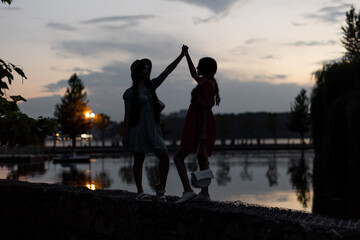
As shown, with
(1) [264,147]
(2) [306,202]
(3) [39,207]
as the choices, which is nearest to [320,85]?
(2) [306,202]

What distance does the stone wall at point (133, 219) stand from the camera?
466 cm

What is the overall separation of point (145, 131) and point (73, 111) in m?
64.1

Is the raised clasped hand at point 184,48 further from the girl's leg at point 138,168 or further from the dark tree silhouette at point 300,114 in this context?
the dark tree silhouette at point 300,114

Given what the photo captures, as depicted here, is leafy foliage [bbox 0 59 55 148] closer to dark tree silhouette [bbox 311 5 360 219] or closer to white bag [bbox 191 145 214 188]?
white bag [bbox 191 145 214 188]

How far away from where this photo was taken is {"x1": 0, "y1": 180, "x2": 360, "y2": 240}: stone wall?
4.66m

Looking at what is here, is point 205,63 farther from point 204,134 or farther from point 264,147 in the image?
point 264,147

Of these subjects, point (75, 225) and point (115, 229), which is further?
point (75, 225)

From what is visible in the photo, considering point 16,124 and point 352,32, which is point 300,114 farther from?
point 16,124

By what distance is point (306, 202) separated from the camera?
1903 centimetres

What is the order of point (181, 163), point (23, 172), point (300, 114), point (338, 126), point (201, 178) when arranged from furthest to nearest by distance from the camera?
1. point (300, 114)
2. point (23, 172)
3. point (338, 126)
4. point (181, 163)
5. point (201, 178)

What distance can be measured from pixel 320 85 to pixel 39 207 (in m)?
19.5

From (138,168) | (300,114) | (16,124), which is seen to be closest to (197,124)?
(138,168)

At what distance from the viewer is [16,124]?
7754 millimetres

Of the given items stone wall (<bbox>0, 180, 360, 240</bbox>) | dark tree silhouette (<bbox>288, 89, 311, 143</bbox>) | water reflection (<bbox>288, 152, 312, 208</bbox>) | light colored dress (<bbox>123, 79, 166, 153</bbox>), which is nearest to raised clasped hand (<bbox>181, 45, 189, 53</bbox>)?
light colored dress (<bbox>123, 79, 166, 153</bbox>)
